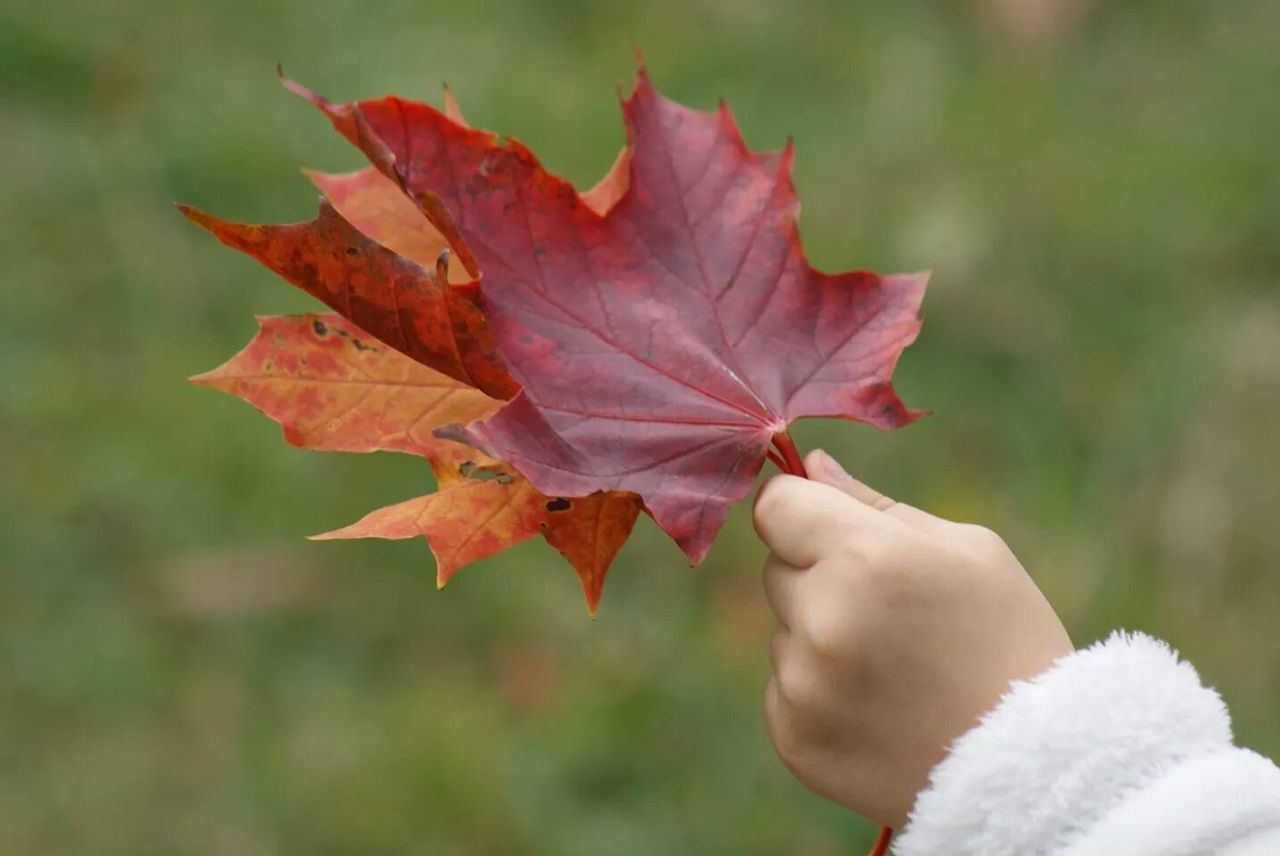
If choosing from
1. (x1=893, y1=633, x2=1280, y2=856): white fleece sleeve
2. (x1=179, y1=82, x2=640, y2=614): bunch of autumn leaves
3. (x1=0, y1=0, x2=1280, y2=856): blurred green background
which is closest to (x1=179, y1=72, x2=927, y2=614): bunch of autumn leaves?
(x1=179, y1=82, x2=640, y2=614): bunch of autumn leaves

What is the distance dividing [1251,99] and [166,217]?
67.3 inches

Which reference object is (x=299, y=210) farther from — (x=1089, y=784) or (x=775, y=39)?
(x=1089, y=784)

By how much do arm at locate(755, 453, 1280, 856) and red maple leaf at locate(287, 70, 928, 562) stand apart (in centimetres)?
6

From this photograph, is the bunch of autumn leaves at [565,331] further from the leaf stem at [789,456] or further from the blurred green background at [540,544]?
the blurred green background at [540,544]

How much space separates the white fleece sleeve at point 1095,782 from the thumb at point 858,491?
0.33ft

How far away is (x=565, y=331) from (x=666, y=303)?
63mm

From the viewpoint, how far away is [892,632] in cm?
70

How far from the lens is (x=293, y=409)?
0.77m

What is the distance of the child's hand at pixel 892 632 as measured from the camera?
0.70 m

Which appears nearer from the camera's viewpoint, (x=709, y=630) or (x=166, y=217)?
(x=709, y=630)

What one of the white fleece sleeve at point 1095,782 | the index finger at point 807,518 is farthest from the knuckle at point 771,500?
the white fleece sleeve at point 1095,782

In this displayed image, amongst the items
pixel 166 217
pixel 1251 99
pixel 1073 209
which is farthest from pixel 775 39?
pixel 166 217

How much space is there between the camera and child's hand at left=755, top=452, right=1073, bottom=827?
0.70 meters

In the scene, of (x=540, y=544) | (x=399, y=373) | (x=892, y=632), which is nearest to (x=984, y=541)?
(x=892, y=632)
